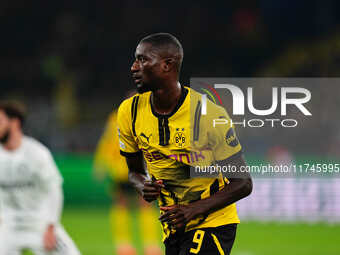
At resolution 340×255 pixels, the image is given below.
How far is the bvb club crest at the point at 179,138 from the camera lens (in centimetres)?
451

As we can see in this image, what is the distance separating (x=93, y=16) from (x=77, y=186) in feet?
18.6

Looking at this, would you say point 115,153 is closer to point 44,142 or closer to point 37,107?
point 44,142

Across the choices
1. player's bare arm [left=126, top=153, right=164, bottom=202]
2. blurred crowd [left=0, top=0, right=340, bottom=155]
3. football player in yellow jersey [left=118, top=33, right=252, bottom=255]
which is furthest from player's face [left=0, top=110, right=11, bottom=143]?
blurred crowd [left=0, top=0, right=340, bottom=155]

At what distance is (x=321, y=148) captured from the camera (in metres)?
14.4

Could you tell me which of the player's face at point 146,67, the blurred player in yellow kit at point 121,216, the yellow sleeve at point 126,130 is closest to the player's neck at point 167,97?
the player's face at point 146,67

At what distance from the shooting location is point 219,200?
4402mm

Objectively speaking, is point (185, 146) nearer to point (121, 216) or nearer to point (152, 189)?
point (152, 189)

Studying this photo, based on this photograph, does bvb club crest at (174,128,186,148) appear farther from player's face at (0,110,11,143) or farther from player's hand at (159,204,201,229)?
player's face at (0,110,11,143)

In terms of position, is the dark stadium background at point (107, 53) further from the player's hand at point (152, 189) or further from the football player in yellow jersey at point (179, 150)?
the player's hand at point (152, 189)

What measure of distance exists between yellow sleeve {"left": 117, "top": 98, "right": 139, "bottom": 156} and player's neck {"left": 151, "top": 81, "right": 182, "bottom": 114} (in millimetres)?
226

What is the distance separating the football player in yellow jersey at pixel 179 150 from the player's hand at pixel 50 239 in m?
2.25

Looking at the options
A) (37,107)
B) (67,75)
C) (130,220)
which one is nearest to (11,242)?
(130,220)

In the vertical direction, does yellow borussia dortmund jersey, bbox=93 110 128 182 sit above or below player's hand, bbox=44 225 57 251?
below

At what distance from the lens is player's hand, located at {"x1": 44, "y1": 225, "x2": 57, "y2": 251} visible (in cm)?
667
